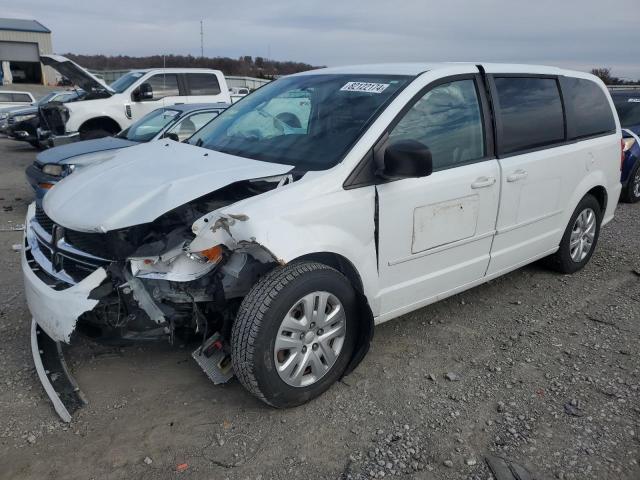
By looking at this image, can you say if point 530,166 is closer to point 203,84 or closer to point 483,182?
point 483,182

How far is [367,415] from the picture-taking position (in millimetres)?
2826

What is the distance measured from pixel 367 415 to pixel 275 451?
1.80 ft

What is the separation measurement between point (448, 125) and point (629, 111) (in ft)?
26.2

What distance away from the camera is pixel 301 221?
8.80 ft

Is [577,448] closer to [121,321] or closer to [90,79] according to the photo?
[121,321]

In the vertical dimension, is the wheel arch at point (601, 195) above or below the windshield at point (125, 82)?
below

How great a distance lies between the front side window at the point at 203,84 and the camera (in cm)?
1081

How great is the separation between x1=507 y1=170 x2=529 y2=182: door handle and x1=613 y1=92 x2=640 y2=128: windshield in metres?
7.00

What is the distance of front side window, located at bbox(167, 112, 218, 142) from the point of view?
689 centimetres

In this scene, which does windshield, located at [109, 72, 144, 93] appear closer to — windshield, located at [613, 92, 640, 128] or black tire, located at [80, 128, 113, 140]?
black tire, located at [80, 128, 113, 140]

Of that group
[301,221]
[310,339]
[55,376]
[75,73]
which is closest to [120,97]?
[75,73]

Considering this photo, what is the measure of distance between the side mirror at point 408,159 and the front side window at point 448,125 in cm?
25

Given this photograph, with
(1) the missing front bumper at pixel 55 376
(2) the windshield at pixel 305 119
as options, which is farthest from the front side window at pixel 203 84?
(1) the missing front bumper at pixel 55 376

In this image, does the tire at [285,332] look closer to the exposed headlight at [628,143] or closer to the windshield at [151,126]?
the windshield at [151,126]
